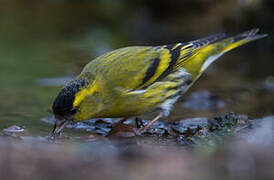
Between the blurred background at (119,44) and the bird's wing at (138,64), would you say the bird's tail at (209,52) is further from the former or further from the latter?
the blurred background at (119,44)

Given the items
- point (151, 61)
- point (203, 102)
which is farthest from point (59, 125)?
point (203, 102)

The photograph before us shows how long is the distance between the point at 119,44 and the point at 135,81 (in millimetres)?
4899

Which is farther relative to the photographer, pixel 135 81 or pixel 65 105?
pixel 135 81

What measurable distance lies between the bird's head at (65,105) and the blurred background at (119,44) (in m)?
0.18

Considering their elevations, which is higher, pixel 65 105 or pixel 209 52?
pixel 209 52

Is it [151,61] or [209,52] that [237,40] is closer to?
[209,52]

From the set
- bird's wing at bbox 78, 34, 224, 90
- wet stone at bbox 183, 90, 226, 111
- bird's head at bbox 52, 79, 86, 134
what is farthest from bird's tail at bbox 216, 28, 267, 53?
bird's head at bbox 52, 79, 86, 134

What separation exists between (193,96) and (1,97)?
8.33ft

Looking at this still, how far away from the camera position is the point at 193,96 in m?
6.07

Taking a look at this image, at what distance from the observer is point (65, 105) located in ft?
13.4

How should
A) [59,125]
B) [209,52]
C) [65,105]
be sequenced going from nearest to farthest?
[65,105], [59,125], [209,52]

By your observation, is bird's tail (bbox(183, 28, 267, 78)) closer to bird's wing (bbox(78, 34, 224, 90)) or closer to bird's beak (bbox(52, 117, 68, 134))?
bird's wing (bbox(78, 34, 224, 90))

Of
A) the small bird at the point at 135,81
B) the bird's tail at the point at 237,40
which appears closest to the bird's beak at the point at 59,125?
the small bird at the point at 135,81

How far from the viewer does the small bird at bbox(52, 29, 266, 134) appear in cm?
427
